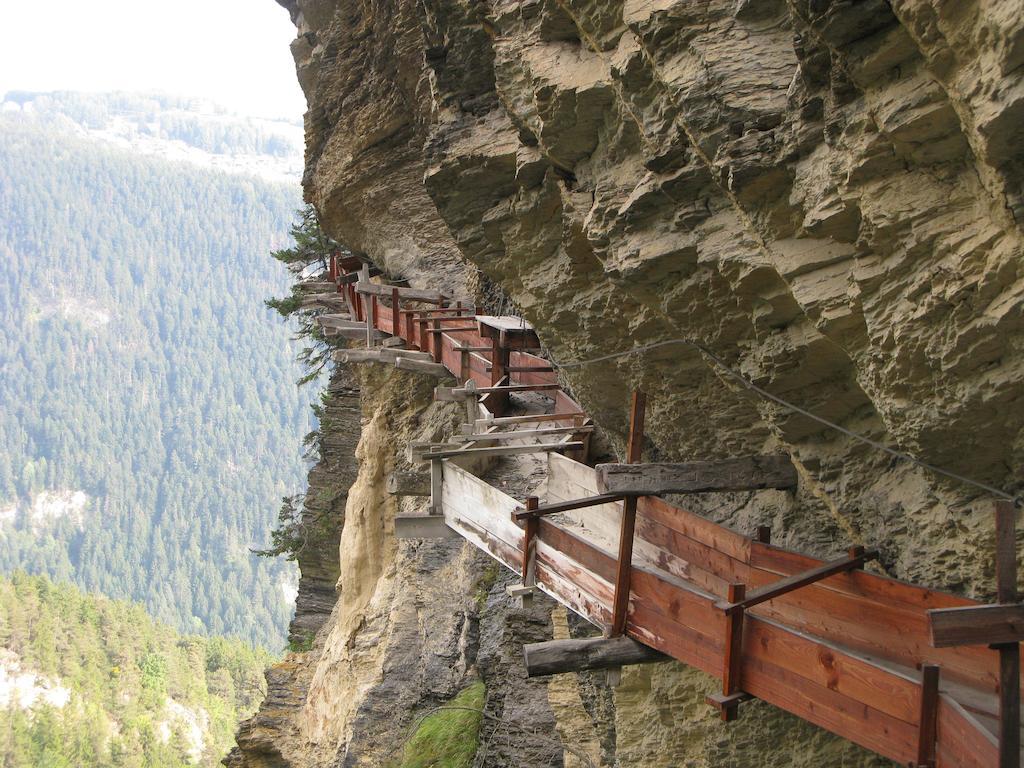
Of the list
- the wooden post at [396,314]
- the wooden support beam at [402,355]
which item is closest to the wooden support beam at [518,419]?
the wooden support beam at [402,355]

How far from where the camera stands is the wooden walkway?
3.56 meters

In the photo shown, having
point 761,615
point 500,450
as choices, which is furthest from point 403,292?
point 761,615

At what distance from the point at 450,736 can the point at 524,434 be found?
406 centimetres

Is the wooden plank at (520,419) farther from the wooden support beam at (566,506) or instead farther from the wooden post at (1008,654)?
the wooden post at (1008,654)

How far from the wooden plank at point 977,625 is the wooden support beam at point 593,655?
2.07 m

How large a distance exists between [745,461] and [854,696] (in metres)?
1.69

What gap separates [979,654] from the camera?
3891mm

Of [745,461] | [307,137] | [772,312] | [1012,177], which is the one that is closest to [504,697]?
[745,461]

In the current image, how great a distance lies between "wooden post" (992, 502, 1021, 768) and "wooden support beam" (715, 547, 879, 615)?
37.1 inches

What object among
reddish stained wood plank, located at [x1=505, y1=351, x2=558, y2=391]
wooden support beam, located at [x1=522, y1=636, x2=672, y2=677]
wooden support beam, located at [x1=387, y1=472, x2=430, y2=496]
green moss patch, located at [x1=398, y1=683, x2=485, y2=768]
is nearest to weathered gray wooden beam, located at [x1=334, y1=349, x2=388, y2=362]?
reddish stained wood plank, located at [x1=505, y1=351, x2=558, y2=391]

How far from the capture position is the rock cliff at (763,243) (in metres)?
3.40

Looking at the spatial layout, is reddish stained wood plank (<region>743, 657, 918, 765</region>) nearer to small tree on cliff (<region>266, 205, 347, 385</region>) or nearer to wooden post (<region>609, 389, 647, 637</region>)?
wooden post (<region>609, 389, 647, 637</region>)

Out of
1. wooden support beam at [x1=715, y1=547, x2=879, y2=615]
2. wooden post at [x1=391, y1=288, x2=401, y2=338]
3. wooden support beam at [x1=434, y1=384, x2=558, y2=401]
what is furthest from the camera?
wooden post at [x1=391, y1=288, x2=401, y2=338]

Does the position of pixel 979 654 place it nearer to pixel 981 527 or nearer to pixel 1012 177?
pixel 981 527
